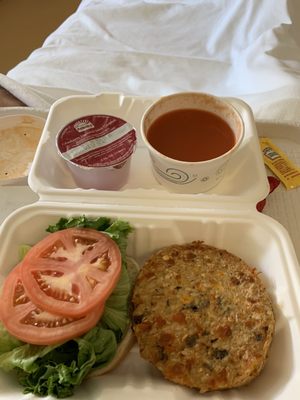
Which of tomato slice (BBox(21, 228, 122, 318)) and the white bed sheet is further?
the white bed sheet

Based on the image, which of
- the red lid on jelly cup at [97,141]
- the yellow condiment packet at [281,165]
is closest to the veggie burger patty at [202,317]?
the red lid on jelly cup at [97,141]

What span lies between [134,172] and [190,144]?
189 mm

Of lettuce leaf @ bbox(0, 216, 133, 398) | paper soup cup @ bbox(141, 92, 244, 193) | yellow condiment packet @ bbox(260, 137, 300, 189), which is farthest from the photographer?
yellow condiment packet @ bbox(260, 137, 300, 189)

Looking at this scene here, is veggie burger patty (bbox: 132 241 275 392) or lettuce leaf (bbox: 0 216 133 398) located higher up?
lettuce leaf (bbox: 0 216 133 398)

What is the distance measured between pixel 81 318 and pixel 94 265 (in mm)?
112

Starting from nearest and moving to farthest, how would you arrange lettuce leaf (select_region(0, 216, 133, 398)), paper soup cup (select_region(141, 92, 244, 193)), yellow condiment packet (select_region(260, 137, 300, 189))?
lettuce leaf (select_region(0, 216, 133, 398)) < paper soup cup (select_region(141, 92, 244, 193)) < yellow condiment packet (select_region(260, 137, 300, 189))

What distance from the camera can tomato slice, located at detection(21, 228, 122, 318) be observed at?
2.71 ft

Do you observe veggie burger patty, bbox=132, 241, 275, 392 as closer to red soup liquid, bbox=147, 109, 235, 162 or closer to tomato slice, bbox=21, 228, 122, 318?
tomato slice, bbox=21, 228, 122, 318

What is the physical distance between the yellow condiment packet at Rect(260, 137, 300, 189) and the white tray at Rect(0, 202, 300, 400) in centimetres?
33

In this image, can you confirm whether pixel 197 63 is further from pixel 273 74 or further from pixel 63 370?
pixel 63 370

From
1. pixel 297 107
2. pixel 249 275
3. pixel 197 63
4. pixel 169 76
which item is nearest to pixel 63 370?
pixel 249 275

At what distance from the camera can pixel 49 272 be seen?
2.88 ft

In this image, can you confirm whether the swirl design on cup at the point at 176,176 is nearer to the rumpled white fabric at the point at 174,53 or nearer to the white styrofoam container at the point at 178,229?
the white styrofoam container at the point at 178,229

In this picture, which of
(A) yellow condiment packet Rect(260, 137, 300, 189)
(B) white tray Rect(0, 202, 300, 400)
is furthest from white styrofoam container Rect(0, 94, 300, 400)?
(A) yellow condiment packet Rect(260, 137, 300, 189)
